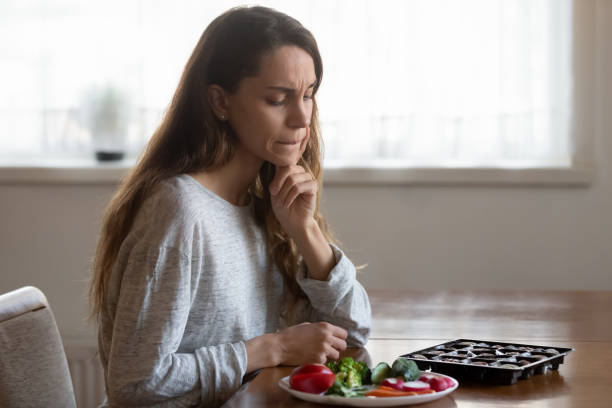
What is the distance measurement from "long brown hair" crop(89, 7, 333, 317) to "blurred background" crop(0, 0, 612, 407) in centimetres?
137

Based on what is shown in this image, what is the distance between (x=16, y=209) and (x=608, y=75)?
2.08 meters

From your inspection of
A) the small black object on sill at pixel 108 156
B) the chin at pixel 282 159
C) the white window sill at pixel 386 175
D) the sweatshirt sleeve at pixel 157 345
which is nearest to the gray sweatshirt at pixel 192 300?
the sweatshirt sleeve at pixel 157 345

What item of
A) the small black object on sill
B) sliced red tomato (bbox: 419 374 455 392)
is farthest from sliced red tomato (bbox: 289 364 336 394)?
the small black object on sill

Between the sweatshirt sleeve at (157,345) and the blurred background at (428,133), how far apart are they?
1.64 metres

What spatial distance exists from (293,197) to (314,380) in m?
0.50

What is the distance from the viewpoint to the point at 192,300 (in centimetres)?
140

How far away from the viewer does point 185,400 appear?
4.42 ft

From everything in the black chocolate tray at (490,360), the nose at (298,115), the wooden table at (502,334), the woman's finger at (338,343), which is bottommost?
the wooden table at (502,334)

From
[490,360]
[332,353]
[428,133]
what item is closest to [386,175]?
[428,133]

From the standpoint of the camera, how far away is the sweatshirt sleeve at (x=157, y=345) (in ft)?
4.21

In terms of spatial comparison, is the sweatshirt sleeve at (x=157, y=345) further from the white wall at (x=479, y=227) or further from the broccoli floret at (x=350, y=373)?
the white wall at (x=479, y=227)

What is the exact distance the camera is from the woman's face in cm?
148

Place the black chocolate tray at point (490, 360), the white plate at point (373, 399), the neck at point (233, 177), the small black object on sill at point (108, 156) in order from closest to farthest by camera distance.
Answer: the white plate at point (373, 399) < the black chocolate tray at point (490, 360) < the neck at point (233, 177) < the small black object on sill at point (108, 156)

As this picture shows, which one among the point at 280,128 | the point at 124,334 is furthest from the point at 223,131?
the point at 124,334
